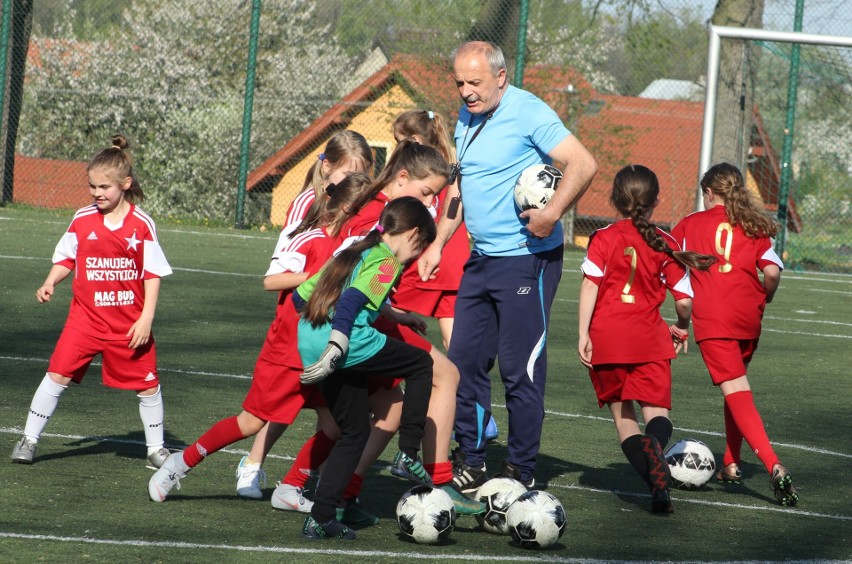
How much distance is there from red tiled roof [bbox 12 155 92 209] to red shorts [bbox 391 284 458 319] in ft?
56.7

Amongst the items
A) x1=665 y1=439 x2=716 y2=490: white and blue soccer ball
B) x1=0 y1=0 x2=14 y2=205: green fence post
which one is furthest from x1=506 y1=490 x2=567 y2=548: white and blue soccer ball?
x1=0 y1=0 x2=14 y2=205: green fence post

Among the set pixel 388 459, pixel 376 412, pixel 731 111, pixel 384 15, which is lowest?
pixel 388 459

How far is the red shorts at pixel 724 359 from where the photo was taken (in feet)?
21.4

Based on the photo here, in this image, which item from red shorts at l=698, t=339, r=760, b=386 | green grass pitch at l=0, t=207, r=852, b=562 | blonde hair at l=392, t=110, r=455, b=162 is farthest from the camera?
blonde hair at l=392, t=110, r=455, b=162

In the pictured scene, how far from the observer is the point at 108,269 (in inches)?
246

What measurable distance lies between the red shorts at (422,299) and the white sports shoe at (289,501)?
7.91 ft

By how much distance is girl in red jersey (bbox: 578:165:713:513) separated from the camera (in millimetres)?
6043

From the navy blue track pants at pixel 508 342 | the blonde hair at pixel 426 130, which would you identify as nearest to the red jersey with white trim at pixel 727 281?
the navy blue track pants at pixel 508 342

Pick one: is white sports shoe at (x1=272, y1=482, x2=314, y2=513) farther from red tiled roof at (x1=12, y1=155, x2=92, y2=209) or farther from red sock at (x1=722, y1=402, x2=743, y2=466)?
red tiled roof at (x1=12, y1=155, x2=92, y2=209)

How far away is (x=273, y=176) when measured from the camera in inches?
1216

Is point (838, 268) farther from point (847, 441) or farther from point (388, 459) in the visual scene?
point (388, 459)

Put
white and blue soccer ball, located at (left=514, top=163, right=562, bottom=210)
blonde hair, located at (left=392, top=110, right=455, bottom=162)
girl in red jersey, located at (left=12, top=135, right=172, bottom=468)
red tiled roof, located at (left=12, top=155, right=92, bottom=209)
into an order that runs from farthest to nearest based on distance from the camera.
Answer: red tiled roof, located at (left=12, top=155, right=92, bottom=209)
blonde hair, located at (left=392, top=110, right=455, bottom=162)
girl in red jersey, located at (left=12, top=135, right=172, bottom=468)
white and blue soccer ball, located at (left=514, top=163, right=562, bottom=210)

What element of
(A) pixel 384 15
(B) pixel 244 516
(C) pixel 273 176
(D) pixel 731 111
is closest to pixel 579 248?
(D) pixel 731 111

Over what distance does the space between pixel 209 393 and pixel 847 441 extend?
13.1 ft
